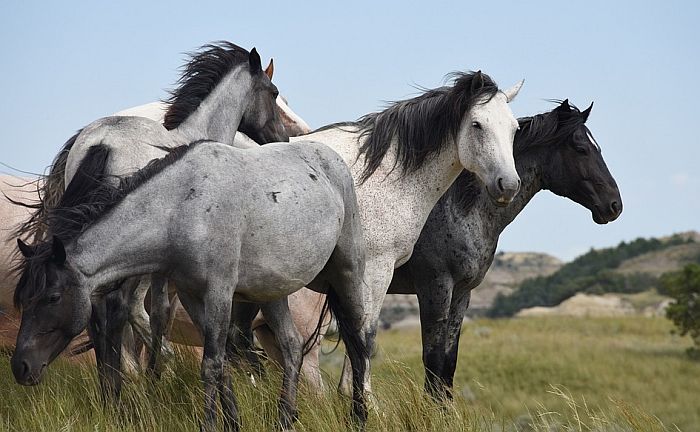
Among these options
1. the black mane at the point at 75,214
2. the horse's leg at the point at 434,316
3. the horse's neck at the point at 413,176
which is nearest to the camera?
the black mane at the point at 75,214

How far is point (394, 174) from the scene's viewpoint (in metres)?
7.26


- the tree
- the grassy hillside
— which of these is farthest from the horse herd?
the grassy hillside

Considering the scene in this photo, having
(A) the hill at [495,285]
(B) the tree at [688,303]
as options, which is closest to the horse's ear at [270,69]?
(B) the tree at [688,303]

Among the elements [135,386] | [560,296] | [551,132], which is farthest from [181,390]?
[560,296]

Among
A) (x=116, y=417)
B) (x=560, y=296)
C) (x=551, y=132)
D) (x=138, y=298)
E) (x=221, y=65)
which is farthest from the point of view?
(x=560, y=296)

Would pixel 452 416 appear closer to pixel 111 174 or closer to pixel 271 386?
pixel 271 386

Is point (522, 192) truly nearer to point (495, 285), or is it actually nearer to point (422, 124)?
point (422, 124)

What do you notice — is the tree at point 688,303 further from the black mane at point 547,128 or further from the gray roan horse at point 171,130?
the gray roan horse at point 171,130

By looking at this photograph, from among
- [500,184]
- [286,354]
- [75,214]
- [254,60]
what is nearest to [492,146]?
[500,184]

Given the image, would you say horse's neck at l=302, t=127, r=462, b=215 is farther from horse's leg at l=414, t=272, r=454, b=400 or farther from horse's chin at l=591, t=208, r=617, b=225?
horse's chin at l=591, t=208, r=617, b=225

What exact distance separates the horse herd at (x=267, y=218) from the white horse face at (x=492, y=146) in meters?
0.01

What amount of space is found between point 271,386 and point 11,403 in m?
1.59

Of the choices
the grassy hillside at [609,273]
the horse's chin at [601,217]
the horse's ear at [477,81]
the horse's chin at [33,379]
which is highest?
the grassy hillside at [609,273]

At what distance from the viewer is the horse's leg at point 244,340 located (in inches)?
259
